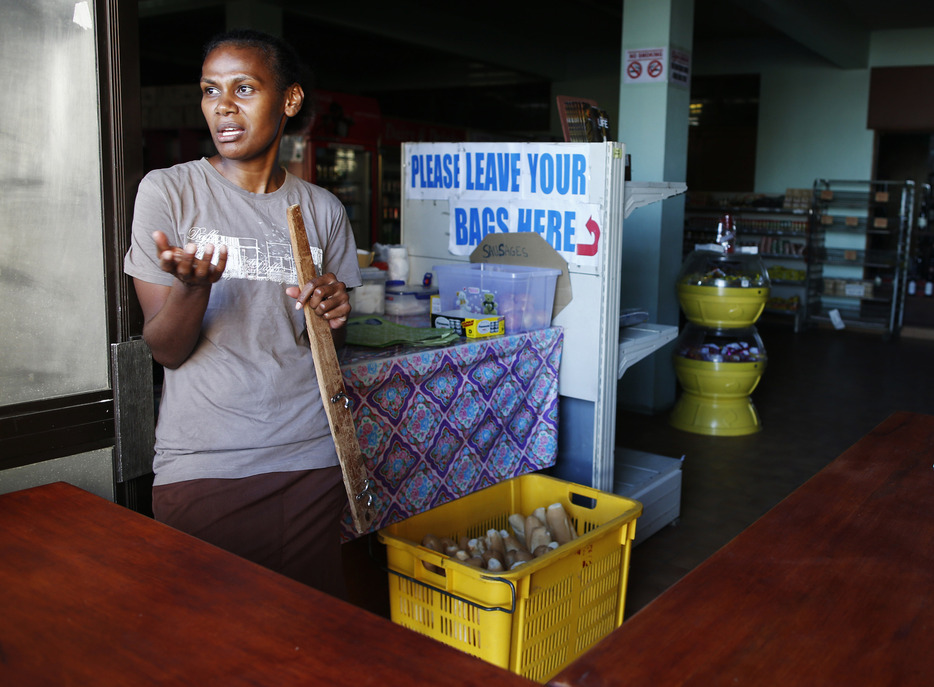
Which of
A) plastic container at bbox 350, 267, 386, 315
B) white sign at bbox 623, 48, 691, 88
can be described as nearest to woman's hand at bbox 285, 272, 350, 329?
plastic container at bbox 350, 267, 386, 315

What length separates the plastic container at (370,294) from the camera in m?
3.33

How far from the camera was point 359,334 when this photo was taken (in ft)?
9.49

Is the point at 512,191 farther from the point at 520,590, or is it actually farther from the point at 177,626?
the point at 177,626

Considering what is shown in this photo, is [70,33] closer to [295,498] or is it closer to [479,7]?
[295,498]

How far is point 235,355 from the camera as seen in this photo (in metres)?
1.71

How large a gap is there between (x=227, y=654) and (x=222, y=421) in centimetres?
69

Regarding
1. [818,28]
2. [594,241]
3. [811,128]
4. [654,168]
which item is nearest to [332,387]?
[594,241]

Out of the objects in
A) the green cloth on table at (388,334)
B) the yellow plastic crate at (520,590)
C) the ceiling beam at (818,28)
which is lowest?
the yellow plastic crate at (520,590)

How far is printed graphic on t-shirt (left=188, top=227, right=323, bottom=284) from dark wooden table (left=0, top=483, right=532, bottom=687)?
55 centimetres

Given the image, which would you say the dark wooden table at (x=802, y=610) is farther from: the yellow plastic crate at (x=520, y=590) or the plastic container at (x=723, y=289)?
the plastic container at (x=723, y=289)

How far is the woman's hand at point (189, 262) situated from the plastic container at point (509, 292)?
6.23ft

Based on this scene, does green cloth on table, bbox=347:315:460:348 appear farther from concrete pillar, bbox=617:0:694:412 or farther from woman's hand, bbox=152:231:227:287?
concrete pillar, bbox=617:0:694:412

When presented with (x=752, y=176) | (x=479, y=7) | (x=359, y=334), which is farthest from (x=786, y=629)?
(x=752, y=176)

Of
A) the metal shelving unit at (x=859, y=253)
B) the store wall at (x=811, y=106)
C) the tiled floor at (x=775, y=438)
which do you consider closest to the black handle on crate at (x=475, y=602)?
the tiled floor at (x=775, y=438)
